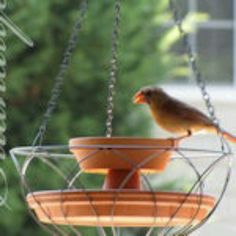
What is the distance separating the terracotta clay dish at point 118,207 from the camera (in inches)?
76.2

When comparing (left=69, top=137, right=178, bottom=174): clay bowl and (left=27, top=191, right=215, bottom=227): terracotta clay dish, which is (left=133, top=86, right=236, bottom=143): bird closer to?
(left=69, top=137, right=178, bottom=174): clay bowl

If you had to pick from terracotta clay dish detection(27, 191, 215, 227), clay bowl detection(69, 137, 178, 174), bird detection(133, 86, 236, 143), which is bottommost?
terracotta clay dish detection(27, 191, 215, 227)

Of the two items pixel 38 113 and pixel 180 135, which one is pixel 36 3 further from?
pixel 180 135

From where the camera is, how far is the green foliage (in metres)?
3.69

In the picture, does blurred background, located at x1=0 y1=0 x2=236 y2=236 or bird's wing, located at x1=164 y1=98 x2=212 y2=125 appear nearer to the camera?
bird's wing, located at x1=164 y1=98 x2=212 y2=125

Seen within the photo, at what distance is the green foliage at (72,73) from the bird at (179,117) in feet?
5.02

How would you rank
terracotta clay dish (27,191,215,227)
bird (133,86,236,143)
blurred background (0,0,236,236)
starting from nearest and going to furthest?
terracotta clay dish (27,191,215,227) → bird (133,86,236,143) → blurred background (0,0,236,236)

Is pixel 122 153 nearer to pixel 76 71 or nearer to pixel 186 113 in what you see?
pixel 186 113

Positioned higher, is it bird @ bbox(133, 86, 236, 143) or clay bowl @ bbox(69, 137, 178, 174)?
bird @ bbox(133, 86, 236, 143)

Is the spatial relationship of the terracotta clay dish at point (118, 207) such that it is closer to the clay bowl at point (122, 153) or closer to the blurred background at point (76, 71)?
the clay bowl at point (122, 153)

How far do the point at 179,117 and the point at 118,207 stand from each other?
0.96 ft

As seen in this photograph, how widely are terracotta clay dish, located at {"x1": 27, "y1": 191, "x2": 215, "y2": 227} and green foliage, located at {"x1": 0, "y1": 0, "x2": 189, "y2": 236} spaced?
162 centimetres

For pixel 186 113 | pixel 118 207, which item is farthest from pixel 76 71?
pixel 118 207

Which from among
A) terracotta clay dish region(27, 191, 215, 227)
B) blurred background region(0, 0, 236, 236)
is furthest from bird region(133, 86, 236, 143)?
blurred background region(0, 0, 236, 236)
